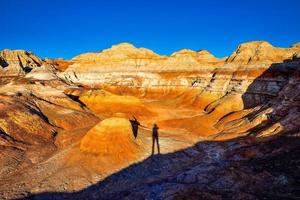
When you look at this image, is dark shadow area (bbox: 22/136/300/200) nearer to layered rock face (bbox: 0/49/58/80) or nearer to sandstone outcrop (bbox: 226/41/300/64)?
sandstone outcrop (bbox: 226/41/300/64)

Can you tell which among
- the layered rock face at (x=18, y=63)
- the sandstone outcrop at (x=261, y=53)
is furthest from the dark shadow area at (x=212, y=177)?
the layered rock face at (x=18, y=63)

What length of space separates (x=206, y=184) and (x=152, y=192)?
321 cm

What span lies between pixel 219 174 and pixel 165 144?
28.0ft

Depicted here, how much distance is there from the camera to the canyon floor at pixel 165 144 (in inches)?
687

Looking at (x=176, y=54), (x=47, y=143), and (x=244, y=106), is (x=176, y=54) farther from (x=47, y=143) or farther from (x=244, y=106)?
(x=47, y=143)

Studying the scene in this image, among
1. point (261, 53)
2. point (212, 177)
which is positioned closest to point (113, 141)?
point (212, 177)

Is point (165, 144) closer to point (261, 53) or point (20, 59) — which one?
point (261, 53)

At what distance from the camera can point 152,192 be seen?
17.0 meters

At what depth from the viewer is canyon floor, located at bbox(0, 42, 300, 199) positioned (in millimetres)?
17438

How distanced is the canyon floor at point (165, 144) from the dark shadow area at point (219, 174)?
2.4 inches

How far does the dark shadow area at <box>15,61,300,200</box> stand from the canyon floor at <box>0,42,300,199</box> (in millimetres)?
62

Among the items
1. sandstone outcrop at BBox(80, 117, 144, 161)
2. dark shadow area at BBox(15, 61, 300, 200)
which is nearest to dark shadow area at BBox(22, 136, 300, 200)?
dark shadow area at BBox(15, 61, 300, 200)

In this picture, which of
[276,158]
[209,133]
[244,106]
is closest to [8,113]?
[209,133]

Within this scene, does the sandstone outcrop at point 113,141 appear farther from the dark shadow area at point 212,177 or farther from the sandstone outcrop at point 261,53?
the sandstone outcrop at point 261,53
